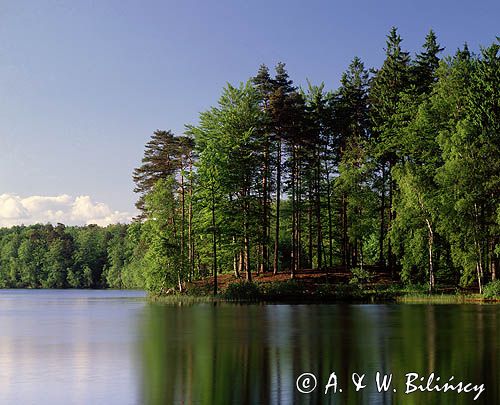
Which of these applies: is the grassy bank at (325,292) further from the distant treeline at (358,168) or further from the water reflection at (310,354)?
the water reflection at (310,354)

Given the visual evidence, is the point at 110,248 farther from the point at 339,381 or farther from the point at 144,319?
the point at 339,381

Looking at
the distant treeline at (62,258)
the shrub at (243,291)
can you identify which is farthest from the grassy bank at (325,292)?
the distant treeline at (62,258)

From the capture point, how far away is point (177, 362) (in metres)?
24.1

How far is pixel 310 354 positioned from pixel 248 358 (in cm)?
231

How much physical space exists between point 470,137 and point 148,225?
3815 cm

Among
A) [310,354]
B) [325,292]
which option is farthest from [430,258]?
[310,354]

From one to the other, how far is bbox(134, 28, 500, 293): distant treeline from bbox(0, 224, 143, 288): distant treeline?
9931cm

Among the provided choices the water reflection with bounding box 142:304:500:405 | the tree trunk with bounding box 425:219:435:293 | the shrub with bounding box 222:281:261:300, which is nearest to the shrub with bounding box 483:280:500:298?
the tree trunk with bounding box 425:219:435:293

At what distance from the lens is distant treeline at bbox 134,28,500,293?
59281 millimetres

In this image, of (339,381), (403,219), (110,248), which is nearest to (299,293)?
(403,219)

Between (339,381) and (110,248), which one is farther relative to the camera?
(110,248)

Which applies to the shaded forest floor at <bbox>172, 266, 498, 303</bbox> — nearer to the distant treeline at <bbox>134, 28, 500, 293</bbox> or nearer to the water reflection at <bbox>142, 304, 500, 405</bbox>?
the distant treeline at <bbox>134, 28, 500, 293</bbox>

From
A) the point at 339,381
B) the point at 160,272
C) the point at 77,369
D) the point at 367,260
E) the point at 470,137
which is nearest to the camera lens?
the point at 339,381

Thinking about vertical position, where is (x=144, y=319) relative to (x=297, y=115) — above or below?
below
